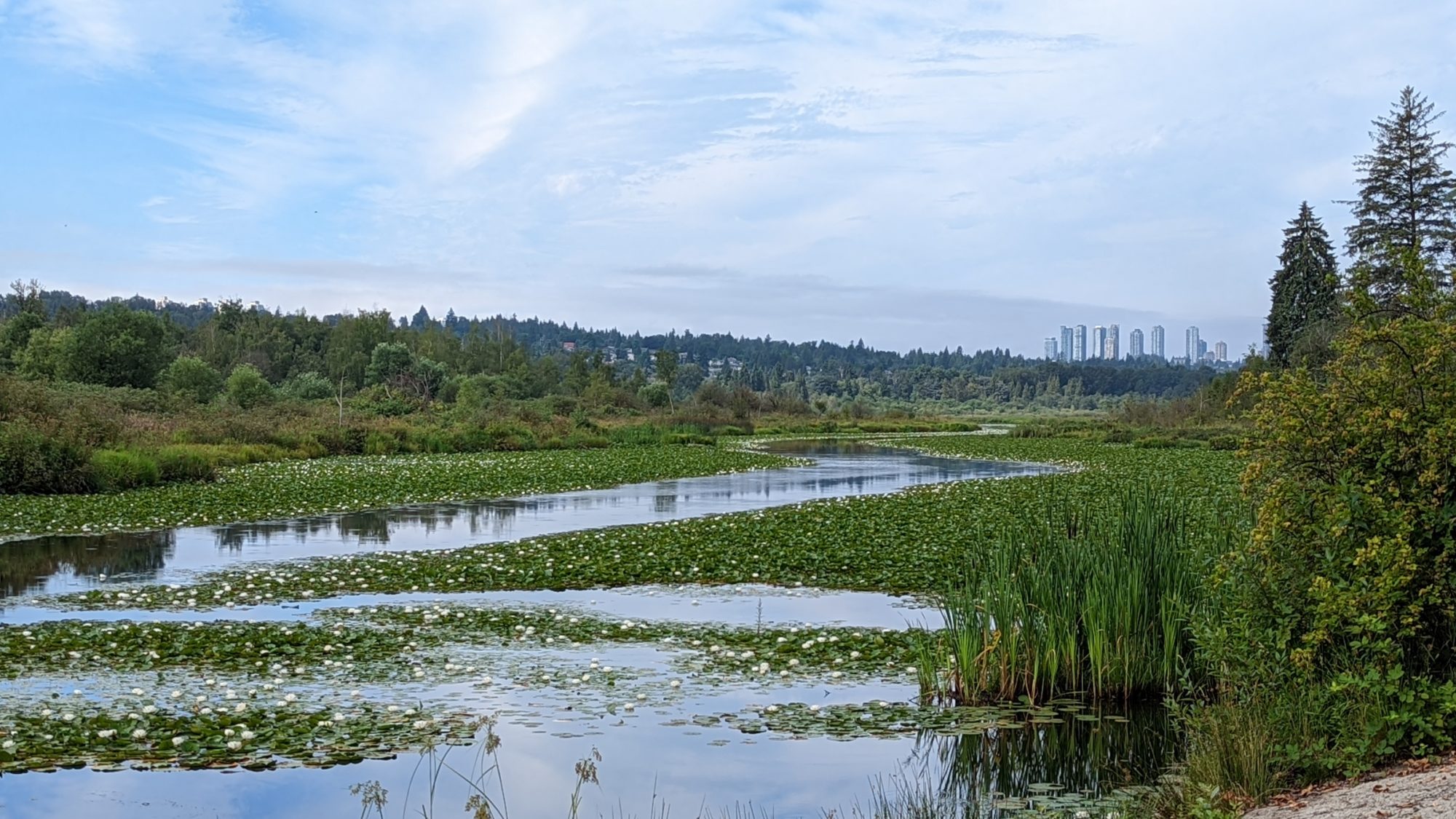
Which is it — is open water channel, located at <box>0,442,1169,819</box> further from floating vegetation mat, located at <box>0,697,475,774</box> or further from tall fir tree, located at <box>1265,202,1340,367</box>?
tall fir tree, located at <box>1265,202,1340,367</box>

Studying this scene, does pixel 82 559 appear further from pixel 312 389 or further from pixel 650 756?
pixel 312 389

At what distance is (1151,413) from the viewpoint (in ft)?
261

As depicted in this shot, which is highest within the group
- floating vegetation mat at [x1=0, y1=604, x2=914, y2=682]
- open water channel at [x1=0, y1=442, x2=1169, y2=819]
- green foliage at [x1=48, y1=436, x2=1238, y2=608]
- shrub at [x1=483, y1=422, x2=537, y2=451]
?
shrub at [x1=483, y1=422, x2=537, y2=451]

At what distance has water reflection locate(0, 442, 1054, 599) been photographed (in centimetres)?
1816

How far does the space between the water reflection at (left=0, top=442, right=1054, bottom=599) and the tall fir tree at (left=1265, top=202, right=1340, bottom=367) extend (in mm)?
34411

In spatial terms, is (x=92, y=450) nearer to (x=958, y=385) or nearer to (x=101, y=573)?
(x=101, y=573)

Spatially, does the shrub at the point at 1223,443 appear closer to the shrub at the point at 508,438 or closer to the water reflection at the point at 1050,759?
the shrub at the point at 508,438

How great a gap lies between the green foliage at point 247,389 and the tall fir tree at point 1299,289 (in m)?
57.1

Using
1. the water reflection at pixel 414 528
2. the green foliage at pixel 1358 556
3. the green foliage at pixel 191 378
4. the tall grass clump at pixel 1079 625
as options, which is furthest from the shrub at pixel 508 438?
the green foliage at pixel 1358 556

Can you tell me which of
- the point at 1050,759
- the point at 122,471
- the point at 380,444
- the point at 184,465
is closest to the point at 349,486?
the point at 184,465

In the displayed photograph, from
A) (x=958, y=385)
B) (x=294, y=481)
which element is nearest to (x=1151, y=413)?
(x=294, y=481)

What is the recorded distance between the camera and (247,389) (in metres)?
65.5

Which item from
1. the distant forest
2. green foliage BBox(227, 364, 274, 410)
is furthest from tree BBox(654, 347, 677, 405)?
green foliage BBox(227, 364, 274, 410)

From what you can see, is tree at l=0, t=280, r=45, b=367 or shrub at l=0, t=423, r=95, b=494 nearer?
shrub at l=0, t=423, r=95, b=494
